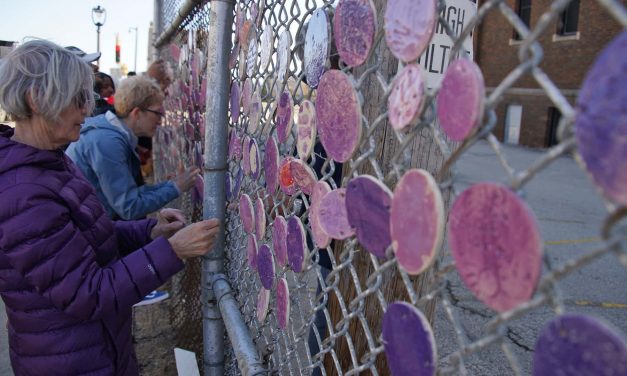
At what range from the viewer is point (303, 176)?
1188 millimetres

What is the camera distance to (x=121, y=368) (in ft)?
5.66

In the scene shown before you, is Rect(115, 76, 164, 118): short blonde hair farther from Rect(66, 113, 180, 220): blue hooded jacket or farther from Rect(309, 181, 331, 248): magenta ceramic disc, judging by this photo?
Rect(309, 181, 331, 248): magenta ceramic disc

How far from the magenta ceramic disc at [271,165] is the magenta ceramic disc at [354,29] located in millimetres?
508

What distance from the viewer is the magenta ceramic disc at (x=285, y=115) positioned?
50.3 inches

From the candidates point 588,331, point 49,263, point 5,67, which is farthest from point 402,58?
point 5,67

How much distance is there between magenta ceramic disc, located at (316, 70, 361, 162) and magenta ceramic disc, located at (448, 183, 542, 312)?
0.35 m

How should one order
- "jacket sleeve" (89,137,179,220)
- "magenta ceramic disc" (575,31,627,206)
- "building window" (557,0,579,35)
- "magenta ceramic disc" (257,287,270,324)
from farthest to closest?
"building window" (557,0,579,35) → "jacket sleeve" (89,137,179,220) → "magenta ceramic disc" (257,287,270,324) → "magenta ceramic disc" (575,31,627,206)

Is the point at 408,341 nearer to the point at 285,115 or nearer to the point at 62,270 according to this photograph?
the point at 285,115

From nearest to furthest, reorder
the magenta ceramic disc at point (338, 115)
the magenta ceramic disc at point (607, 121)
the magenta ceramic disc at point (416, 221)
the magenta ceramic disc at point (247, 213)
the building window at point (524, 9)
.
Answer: the magenta ceramic disc at point (607, 121) < the magenta ceramic disc at point (416, 221) < the magenta ceramic disc at point (338, 115) < the magenta ceramic disc at point (247, 213) < the building window at point (524, 9)

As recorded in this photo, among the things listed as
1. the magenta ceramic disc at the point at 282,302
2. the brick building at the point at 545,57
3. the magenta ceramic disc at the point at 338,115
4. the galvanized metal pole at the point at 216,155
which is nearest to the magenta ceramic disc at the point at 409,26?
the magenta ceramic disc at the point at 338,115

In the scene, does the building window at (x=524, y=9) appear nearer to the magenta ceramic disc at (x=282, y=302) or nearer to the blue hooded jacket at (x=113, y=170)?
the blue hooded jacket at (x=113, y=170)

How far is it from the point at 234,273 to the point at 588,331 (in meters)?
1.71

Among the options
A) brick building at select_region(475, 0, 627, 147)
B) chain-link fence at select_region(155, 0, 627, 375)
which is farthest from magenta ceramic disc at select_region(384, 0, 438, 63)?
brick building at select_region(475, 0, 627, 147)

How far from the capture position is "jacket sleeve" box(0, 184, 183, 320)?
4.39 feet
